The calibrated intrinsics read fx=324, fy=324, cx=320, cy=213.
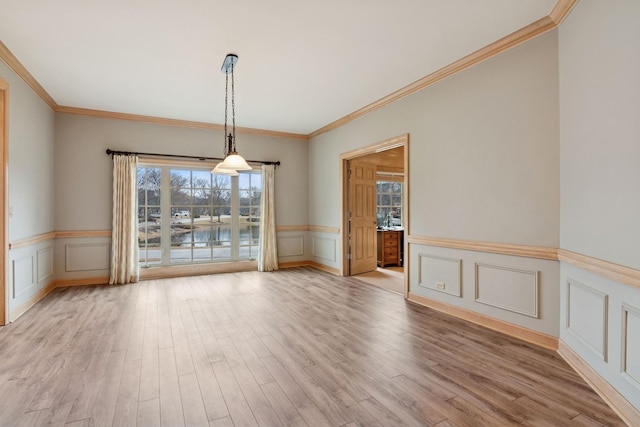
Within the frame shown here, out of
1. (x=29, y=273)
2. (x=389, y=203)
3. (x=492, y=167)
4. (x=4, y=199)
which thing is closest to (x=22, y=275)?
(x=29, y=273)

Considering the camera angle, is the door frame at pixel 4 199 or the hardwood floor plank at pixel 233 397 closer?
the hardwood floor plank at pixel 233 397

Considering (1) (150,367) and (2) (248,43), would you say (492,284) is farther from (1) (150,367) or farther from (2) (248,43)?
(2) (248,43)

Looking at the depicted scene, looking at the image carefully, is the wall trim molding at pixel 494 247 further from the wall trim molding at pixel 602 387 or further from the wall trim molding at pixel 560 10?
the wall trim molding at pixel 560 10

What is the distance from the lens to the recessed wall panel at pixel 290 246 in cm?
700

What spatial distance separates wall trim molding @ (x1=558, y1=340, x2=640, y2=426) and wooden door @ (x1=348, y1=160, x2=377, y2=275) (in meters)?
3.75

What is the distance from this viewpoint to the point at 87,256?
17.9 ft

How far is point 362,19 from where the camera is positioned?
2848mm

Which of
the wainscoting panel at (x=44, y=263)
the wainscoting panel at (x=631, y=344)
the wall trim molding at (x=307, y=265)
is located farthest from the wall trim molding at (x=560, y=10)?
the wainscoting panel at (x=44, y=263)

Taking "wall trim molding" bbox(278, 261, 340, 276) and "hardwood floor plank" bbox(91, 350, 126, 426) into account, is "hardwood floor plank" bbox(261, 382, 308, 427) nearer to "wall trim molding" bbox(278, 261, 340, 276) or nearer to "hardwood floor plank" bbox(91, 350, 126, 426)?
"hardwood floor plank" bbox(91, 350, 126, 426)

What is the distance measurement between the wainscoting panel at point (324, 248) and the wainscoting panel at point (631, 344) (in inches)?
181

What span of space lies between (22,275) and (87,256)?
1.50 metres

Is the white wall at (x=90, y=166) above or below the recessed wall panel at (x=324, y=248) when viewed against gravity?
above

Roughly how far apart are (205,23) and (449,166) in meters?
2.96

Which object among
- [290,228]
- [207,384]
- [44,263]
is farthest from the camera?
[290,228]
